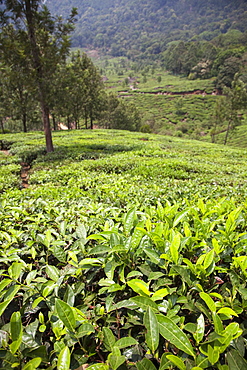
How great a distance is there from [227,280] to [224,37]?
17957 centimetres

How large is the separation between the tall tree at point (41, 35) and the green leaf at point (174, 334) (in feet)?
38.1

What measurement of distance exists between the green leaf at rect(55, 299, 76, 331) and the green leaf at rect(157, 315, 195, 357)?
0.42m

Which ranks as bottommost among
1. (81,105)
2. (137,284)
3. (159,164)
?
(159,164)

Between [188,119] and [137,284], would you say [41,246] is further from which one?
[188,119]

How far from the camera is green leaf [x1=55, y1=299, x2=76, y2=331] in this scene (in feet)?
3.20

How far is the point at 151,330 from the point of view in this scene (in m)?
0.89

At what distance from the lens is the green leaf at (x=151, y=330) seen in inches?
34.3

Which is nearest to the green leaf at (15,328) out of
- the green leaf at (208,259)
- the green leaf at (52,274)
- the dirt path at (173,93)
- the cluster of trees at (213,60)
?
the green leaf at (52,274)

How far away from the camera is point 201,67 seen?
109 metres

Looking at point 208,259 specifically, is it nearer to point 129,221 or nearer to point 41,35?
point 129,221

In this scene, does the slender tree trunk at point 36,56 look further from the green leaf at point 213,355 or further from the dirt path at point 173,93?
the dirt path at point 173,93

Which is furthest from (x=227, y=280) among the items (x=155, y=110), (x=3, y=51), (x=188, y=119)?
(x=155, y=110)

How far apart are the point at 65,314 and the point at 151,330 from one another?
42cm

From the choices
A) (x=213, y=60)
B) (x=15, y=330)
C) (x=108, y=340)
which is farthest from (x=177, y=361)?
(x=213, y=60)
